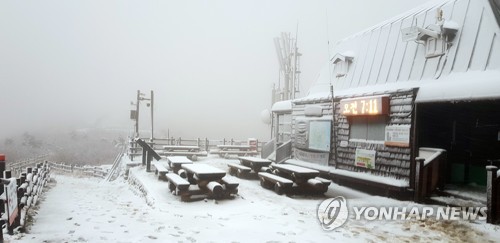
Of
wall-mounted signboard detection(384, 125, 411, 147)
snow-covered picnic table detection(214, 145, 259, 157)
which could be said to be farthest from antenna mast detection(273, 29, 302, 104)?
wall-mounted signboard detection(384, 125, 411, 147)

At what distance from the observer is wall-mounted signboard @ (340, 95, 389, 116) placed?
11.0 metres

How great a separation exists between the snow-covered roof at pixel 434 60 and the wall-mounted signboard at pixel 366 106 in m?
0.59

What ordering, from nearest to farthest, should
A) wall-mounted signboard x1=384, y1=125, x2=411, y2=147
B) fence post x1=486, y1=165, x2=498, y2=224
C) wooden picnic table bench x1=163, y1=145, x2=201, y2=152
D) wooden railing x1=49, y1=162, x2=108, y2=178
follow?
fence post x1=486, y1=165, x2=498, y2=224 < wall-mounted signboard x1=384, y1=125, x2=411, y2=147 < wooden picnic table bench x1=163, y1=145, x2=201, y2=152 < wooden railing x1=49, y1=162, x2=108, y2=178

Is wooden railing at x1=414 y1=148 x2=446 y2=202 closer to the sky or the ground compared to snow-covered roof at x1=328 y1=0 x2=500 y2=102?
closer to the ground

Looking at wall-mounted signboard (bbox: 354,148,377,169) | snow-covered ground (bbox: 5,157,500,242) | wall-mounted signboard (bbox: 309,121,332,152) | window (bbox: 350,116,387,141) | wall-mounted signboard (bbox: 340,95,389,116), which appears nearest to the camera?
snow-covered ground (bbox: 5,157,500,242)

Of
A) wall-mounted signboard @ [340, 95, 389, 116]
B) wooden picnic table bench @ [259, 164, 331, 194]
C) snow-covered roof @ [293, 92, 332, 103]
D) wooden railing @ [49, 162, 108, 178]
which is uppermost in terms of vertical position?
snow-covered roof @ [293, 92, 332, 103]

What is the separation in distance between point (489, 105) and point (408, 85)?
291 centimetres

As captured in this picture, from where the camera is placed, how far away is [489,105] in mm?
10914

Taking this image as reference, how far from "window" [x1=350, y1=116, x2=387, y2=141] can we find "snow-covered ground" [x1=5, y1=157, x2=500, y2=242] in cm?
298

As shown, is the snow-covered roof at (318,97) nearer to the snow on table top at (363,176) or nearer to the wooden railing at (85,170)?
the snow on table top at (363,176)

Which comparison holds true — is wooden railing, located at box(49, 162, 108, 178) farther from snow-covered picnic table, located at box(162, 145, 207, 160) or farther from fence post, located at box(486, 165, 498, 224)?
fence post, located at box(486, 165, 498, 224)

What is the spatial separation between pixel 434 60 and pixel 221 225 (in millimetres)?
9156

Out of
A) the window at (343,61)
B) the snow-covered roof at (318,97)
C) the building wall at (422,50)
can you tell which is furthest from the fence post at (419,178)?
the window at (343,61)

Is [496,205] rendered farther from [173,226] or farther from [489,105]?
[173,226]
